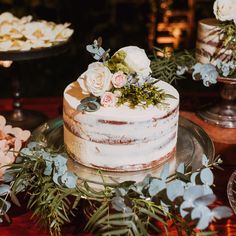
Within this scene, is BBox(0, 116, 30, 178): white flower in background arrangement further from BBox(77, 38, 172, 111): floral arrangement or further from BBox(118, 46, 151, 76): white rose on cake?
BBox(118, 46, 151, 76): white rose on cake

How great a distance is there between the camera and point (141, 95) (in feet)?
4.50

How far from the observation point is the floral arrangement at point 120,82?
4.33 feet

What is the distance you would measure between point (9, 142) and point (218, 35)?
97 cm

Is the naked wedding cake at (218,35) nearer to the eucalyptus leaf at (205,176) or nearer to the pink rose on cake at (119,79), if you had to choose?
the pink rose on cake at (119,79)

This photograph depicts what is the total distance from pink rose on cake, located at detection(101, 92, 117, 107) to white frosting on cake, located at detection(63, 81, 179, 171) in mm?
15

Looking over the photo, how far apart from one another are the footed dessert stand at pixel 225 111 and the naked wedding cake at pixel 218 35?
0.19 metres

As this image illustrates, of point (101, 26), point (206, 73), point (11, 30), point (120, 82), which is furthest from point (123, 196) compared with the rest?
point (101, 26)

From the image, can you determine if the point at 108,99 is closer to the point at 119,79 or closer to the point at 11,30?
the point at 119,79

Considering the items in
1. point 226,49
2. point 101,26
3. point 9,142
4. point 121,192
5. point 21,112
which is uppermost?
point 226,49

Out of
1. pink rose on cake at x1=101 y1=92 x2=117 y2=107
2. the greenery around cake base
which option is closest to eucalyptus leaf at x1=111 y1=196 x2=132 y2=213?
the greenery around cake base

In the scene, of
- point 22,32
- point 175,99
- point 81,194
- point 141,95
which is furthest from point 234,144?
point 22,32

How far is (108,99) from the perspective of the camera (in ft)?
4.37

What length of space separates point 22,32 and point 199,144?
99 centimetres

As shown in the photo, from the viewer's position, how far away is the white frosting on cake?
4.27ft
